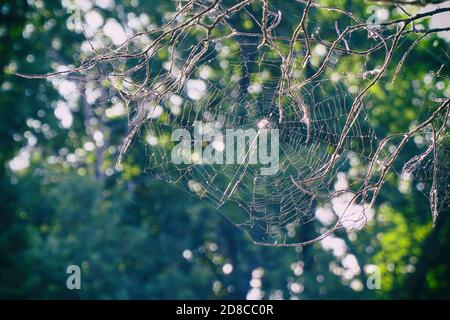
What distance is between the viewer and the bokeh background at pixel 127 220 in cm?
943

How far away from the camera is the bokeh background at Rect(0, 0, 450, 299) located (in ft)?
30.9

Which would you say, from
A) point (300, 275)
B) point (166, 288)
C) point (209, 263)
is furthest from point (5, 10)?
point (300, 275)

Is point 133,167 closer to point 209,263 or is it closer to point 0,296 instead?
point 209,263

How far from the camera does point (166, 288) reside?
10156 millimetres

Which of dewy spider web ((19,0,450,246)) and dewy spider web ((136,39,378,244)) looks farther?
dewy spider web ((136,39,378,244))

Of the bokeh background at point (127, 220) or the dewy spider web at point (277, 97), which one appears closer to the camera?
the dewy spider web at point (277, 97)
